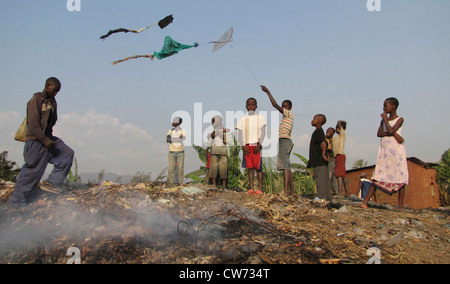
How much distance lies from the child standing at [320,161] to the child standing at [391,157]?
690 mm

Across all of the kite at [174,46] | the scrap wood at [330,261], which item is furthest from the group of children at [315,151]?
the scrap wood at [330,261]

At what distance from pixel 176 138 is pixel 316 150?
12.5ft

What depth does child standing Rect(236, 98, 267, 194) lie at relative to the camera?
6203mm

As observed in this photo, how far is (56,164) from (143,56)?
219 centimetres

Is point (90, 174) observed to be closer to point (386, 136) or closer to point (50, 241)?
point (50, 241)

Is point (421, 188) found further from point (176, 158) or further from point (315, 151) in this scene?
point (176, 158)

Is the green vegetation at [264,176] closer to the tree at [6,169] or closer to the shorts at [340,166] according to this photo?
the shorts at [340,166]

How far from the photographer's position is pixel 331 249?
339 centimetres

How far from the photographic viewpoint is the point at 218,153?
7141 millimetres

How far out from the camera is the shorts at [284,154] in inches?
240

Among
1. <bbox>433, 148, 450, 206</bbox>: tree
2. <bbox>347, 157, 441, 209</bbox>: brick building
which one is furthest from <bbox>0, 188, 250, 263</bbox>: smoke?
<bbox>433, 148, 450, 206</bbox>: tree

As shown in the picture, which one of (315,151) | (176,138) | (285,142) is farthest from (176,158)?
(315,151)

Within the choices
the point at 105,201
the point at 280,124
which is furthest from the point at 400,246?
the point at 105,201
